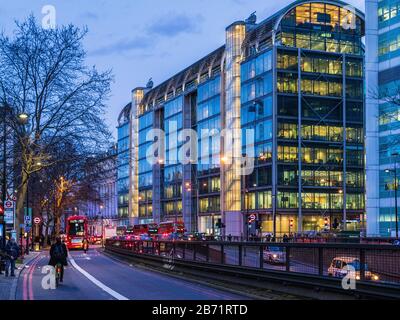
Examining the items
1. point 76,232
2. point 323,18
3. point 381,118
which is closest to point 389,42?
point 381,118

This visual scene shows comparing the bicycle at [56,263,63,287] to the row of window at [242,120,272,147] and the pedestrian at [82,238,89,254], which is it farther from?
the row of window at [242,120,272,147]

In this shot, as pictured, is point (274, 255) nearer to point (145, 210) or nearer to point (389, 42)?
point (389, 42)

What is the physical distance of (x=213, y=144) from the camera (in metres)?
113

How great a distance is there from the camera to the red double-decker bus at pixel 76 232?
75.4 meters

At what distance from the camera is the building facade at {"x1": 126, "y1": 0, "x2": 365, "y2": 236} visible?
9812cm

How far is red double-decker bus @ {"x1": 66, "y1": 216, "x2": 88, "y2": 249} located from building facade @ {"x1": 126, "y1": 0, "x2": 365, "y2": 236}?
2717cm

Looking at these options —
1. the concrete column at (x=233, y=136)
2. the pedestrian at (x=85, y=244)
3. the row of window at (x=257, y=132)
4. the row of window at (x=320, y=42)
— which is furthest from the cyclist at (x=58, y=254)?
the concrete column at (x=233, y=136)

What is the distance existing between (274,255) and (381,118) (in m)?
53.1

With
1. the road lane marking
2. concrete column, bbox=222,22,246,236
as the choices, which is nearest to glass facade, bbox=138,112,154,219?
concrete column, bbox=222,22,246,236

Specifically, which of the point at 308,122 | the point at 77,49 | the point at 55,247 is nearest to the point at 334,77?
the point at 308,122

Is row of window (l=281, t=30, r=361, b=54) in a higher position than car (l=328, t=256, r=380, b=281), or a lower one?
higher

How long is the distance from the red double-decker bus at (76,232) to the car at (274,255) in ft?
178

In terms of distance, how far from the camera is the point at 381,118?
236ft

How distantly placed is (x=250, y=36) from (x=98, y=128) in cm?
6202
